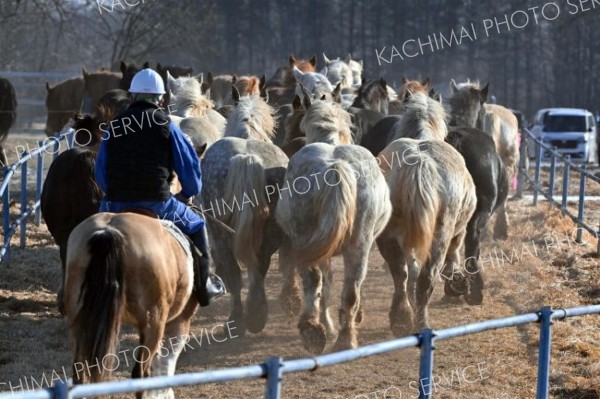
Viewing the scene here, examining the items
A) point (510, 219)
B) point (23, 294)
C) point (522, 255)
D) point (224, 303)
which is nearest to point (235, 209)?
point (224, 303)

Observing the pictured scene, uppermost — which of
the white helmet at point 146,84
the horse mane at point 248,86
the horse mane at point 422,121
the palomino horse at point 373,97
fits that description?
the horse mane at point 248,86

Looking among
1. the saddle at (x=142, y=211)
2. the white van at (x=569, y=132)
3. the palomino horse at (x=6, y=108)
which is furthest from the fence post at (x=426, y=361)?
the white van at (x=569, y=132)

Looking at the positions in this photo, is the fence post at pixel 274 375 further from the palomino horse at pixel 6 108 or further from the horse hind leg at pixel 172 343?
the palomino horse at pixel 6 108

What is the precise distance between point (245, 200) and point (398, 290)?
171cm

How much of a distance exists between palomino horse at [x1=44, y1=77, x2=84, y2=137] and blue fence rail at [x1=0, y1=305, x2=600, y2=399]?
1768 cm

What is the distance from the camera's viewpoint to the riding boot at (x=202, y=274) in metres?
7.12

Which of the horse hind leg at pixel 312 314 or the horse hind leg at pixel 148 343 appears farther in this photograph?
the horse hind leg at pixel 312 314

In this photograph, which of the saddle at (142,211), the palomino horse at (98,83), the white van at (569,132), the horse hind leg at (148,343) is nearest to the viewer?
the horse hind leg at (148,343)

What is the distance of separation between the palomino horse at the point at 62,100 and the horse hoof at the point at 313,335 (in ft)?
49.1

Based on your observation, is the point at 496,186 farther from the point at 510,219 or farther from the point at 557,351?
the point at 510,219

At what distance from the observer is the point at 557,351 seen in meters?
A: 9.41

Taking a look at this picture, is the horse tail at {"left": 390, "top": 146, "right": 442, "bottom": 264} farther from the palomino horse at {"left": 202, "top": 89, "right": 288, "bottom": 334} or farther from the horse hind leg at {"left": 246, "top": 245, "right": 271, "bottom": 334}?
the horse hind leg at {"left": 246, "top": 245, "right": 271, "bottom": 334}

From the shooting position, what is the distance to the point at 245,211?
382 inches

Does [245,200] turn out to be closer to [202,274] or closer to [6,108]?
[202,274]
